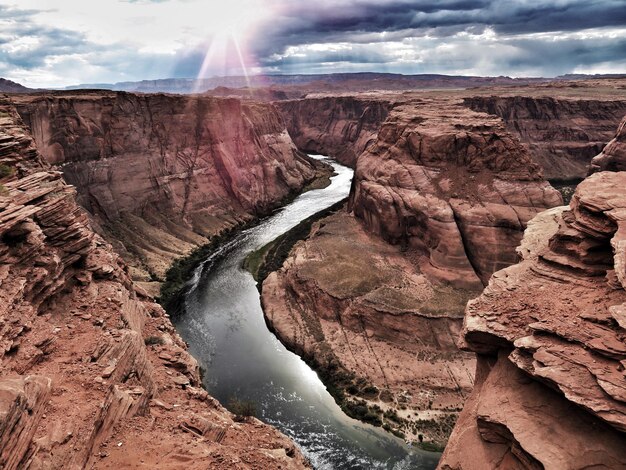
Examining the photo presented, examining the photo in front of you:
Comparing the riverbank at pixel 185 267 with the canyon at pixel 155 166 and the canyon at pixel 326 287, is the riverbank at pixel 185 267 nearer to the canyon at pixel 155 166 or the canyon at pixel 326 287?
the canyon at pixel 155 166

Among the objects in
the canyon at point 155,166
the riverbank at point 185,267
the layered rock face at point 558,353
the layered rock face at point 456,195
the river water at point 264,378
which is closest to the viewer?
the layered rock face at point 558,353

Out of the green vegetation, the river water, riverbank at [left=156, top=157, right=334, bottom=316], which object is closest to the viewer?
the green vegetation

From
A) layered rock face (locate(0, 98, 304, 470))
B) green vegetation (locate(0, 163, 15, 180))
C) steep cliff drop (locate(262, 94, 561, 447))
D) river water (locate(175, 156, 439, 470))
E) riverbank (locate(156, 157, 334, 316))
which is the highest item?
green vegetation (locate(0, 163, 15, 180))

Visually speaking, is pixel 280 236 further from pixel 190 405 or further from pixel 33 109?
pixel 190 405

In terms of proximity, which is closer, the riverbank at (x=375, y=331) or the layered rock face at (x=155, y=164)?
the riverbank at (x=375, y=331)

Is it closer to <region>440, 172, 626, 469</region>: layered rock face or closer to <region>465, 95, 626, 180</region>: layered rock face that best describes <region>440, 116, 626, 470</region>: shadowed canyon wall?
<region>440, 172, 626, 469</region>: layered rock face

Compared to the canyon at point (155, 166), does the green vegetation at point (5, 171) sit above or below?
above

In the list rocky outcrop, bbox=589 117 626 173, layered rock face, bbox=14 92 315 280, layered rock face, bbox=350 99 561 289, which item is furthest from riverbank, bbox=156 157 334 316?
rocky outcrop, bbox=589 117 626 173

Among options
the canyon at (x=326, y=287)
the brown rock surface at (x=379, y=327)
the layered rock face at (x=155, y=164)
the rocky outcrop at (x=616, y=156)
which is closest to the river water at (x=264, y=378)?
the canyon at (x=326, y=287)
